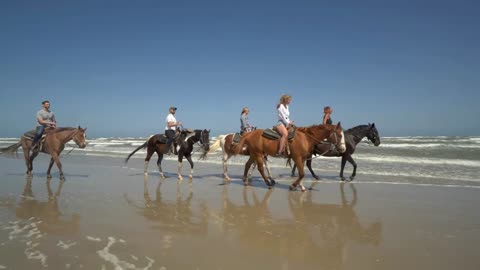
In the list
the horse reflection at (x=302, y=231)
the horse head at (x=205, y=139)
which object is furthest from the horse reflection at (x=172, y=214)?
the horse head at (x=205, y=139)

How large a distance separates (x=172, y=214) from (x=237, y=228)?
1612 mm

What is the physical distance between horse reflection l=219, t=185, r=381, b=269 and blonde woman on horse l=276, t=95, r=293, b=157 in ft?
7.33

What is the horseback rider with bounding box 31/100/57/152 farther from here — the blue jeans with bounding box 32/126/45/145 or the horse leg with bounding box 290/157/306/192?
the horse leg with bounding box 290/157/306/192

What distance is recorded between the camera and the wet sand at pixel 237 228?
147 inches

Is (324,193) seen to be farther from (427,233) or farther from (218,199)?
(427,233)

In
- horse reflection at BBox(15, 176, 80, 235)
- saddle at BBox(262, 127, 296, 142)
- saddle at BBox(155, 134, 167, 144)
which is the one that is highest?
saddle at BBox(262, 127, 296, 142)

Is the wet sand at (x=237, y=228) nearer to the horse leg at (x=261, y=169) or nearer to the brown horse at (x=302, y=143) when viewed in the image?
the horse leg at (x=261, y=169)

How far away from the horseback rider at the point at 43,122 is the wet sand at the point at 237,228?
→ 2766mm

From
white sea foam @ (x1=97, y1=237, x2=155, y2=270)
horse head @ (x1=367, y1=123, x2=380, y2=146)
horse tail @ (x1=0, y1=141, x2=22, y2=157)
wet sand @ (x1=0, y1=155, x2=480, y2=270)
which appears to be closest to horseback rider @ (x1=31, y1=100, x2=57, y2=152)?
horse tail @ (x1=0, y1=141, x2=22, y2=157)

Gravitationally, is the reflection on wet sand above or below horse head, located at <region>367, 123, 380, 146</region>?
below

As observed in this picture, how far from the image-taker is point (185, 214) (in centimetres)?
610

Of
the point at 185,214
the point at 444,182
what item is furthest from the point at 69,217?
the point at 444,182

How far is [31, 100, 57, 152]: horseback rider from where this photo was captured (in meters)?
11.0

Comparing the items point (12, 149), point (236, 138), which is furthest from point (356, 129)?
point (12, 149)
